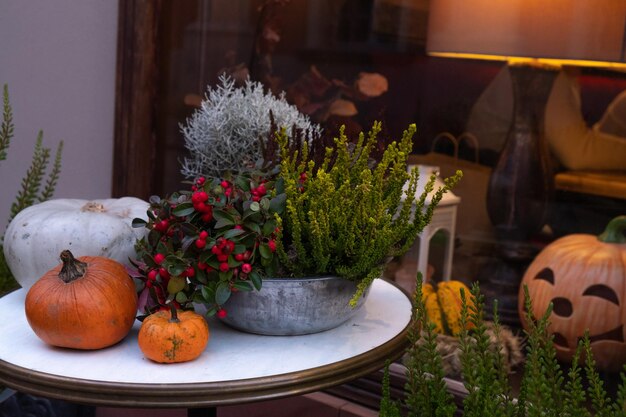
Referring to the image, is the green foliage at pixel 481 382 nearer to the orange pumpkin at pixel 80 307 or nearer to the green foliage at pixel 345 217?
the green foliage at pixel 345 217

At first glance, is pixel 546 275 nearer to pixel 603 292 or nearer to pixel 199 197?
pixel 603 292

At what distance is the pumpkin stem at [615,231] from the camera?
2.22 metres

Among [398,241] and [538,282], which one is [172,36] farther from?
[398,241]

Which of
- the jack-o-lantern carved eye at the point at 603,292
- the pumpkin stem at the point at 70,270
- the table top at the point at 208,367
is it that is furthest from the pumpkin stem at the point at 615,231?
the pumpkin stem at the point at 70,270

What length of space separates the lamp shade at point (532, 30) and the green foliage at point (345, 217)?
108 cm

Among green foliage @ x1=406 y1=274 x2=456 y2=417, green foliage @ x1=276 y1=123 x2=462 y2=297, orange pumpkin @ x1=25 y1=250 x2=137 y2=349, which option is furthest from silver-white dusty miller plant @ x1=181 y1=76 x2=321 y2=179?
green foliage @ x1=406 y1=274 x2=456 y2=417

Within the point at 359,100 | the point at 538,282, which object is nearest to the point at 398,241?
the point at 538,282

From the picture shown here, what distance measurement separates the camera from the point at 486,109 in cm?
240

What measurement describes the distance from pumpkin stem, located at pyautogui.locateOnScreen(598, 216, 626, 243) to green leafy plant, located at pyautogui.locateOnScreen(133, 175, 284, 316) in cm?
128

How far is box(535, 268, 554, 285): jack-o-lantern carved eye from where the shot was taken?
230 centimetres

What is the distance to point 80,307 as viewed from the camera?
121 cm

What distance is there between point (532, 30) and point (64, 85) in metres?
1.62

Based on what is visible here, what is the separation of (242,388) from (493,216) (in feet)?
4.96

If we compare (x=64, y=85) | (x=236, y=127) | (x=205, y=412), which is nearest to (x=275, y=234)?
(x=205, y=412)
